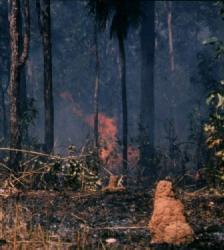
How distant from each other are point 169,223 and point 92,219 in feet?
6.13

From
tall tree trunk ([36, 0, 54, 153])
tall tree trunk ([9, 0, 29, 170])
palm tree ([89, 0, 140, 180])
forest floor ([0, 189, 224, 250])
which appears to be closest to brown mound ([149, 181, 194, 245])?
forest floor ([0, 189, 224, 250])

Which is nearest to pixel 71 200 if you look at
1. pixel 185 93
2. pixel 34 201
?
pixel 34 201

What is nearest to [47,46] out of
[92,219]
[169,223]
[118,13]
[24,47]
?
[24,47]

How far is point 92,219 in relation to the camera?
8359 millimetres

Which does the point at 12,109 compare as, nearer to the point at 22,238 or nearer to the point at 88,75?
the point at 22,238

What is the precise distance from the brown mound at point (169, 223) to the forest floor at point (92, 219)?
152 millimetres

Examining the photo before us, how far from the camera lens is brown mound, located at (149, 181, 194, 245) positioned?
6.67m

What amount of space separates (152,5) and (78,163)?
15.0 meters

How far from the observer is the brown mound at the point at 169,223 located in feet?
→ 21.9

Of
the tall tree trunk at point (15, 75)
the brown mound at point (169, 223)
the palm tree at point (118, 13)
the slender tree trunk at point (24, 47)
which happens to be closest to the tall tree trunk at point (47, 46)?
the slender tree trunk at point (24, 47)

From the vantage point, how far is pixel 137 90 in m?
42.6

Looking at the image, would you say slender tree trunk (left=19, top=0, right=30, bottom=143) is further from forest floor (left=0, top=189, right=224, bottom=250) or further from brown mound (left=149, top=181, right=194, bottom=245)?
brown mound (left=149, top=181, right=194, bottom=245)

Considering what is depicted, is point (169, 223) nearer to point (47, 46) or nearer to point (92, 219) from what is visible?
point (92, 219)

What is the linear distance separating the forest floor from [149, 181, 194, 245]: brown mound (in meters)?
0.15
